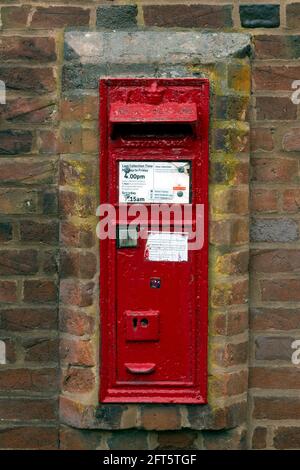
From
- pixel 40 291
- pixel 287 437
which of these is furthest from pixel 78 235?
pixel 287 437

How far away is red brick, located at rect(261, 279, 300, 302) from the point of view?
280 cm

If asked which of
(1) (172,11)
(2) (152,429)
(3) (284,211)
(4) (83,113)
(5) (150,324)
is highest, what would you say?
(1) (172,11)

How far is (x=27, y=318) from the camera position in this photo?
2809 mm

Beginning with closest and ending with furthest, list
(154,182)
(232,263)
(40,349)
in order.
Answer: (154,182)
(232,263)
(40,349)

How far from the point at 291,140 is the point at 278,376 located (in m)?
0.99

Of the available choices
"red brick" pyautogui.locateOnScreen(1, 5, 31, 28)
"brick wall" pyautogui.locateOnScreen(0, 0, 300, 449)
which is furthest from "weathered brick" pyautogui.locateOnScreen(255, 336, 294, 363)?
"red brick" pyautogui.locateOnScreen(1, 5, 31, 28)

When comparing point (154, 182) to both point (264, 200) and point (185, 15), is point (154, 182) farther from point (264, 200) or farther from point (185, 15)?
point (185, 15)

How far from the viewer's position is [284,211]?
2.79m

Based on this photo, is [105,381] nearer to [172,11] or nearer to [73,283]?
[73,283]

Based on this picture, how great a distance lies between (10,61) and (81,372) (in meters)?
1.29

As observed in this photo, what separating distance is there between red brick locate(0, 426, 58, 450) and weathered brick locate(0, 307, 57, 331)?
1.42 ft

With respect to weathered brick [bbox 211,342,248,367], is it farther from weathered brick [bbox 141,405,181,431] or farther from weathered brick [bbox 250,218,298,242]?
weathered brick [bbox 250,218,298,242]

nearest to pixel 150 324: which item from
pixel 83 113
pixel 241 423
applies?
pixel 241 423

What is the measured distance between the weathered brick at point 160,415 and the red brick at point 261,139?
3.65 feet
